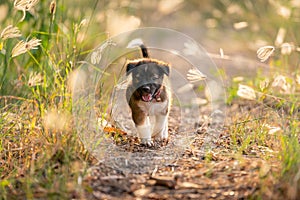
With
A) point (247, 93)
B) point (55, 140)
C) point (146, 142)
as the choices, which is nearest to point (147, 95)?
point (146, 142)

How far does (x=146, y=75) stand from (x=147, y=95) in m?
0.20

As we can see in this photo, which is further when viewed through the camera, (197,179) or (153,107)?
(153,107)

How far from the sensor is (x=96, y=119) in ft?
13.9

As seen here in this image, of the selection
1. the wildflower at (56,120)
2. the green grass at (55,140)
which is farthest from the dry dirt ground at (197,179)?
the wildflower at (56,120)

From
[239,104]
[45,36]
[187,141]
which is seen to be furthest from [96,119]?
[239,104]

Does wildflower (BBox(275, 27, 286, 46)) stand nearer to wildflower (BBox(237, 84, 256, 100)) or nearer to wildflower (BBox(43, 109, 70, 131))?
wildflower (BBox(237, 84, 256, 100))

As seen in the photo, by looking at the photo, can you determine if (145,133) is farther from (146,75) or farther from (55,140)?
(55,140)

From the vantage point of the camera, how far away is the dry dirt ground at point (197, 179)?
3.38 meters

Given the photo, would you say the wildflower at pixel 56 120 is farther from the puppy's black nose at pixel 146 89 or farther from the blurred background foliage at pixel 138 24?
the puppy's black nose at pixel 146 89

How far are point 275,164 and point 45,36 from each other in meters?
2.58

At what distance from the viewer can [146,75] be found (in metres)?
4.52

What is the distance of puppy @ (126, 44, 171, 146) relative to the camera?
14.7 feet

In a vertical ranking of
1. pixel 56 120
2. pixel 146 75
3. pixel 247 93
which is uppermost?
pixel 146 75

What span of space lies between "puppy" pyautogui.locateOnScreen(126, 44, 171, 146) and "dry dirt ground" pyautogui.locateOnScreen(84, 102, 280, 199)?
58 cm
